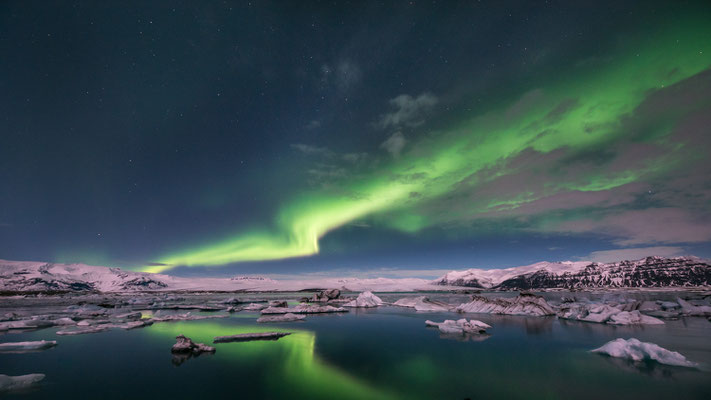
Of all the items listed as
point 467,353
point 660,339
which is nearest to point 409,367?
point 467,353

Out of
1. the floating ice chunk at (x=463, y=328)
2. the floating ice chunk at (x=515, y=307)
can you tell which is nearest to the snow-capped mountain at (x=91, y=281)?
the floating ice chunk at (x=515, y=307)

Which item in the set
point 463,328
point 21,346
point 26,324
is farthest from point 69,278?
point 463,328

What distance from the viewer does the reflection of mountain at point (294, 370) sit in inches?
312

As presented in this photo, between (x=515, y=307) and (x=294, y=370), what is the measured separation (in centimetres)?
2919

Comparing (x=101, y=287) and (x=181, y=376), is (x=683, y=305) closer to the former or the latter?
(x=181, y=376)

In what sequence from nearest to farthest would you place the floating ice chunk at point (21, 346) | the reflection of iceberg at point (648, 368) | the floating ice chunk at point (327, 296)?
the reflection of iceberg at point (648, 368) → the floating ice chunk at point (21, 346) → the floating ice chunk at point (327, 296)

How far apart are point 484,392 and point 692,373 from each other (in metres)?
7.96

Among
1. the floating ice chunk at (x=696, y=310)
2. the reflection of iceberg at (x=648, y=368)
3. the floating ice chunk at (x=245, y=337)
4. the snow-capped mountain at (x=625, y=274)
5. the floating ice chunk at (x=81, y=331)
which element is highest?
the floating ice chunk at (x=81, y=331)

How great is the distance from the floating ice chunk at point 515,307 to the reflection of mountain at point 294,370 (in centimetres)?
2447

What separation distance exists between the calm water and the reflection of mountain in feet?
0.11

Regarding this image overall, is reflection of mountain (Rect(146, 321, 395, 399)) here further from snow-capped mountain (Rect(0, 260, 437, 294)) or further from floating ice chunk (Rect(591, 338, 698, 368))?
snow-capped mountain (Rect(0, 260, 437, 294))

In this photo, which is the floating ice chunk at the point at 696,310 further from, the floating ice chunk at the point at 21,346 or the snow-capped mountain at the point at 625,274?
the snow-capped mountain at the point at 625,274

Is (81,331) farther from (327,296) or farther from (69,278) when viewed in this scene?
(69,278)

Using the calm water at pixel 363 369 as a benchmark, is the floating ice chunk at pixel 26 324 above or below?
above
